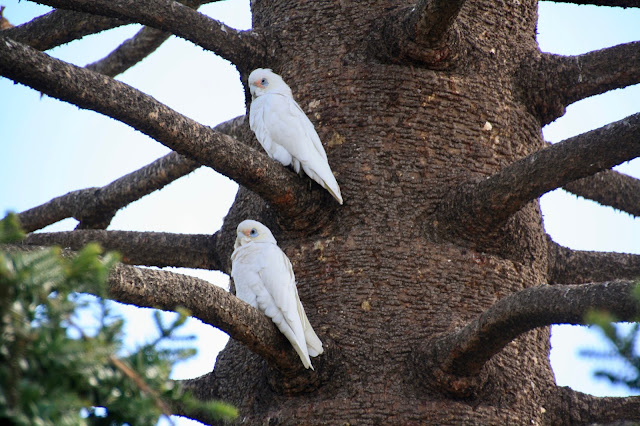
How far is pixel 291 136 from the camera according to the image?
11.3 ft

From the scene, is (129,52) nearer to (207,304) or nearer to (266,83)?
(266,83)

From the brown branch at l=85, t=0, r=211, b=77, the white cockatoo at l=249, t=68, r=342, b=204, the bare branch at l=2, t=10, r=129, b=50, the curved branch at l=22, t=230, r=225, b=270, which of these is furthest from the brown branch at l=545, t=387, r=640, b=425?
the brown branch at l=85, t=0, r=211, b=77

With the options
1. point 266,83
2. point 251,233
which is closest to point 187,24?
point 266,83

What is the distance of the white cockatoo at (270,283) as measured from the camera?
9.61 ft

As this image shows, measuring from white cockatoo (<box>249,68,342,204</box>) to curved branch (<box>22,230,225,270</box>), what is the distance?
1.79 feet

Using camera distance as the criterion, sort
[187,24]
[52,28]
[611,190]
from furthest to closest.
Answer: [611,190] → [52,28] → [187,24]

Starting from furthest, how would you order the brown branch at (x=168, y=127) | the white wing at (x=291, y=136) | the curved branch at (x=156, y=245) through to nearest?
the curved branch at (x=156, y=245) → the white wing at (x=291, y=136) → the brown branch at (x=168, y=127)

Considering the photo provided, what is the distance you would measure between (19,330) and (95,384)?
0.18 metres

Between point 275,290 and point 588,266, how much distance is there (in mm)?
1478

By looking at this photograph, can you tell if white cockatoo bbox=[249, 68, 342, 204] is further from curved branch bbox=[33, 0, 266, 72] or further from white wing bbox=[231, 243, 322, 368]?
white wing bbox=[231, 243, 322, 368]

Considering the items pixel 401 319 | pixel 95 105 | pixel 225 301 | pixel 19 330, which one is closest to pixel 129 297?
pixel 225 301

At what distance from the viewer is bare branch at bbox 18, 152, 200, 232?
4391 millimetres

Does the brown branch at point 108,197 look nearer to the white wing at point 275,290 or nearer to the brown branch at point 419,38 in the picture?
the white wing at point 275,290

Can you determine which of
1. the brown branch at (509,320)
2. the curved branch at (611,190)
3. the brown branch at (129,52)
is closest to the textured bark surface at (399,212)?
the brown branch at (509,320)
